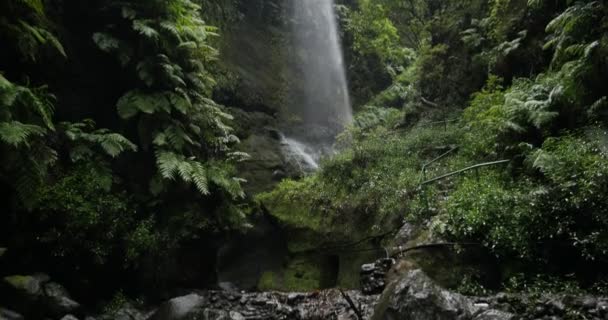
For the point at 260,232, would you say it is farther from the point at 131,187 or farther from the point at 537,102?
the point at 537,102

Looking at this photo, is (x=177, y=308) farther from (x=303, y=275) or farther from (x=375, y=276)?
(x=375, y=276)

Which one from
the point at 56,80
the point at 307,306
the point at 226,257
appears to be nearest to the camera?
the point at 307,306

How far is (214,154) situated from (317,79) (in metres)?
8.60

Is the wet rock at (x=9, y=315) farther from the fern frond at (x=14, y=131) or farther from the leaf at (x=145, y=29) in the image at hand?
the leaf at (x=145, y=29)

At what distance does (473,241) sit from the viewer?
5582 mm

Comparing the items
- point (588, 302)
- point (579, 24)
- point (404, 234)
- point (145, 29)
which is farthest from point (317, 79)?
point (588, 302)

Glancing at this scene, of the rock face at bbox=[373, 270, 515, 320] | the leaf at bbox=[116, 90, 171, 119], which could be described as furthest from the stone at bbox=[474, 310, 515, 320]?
the leaf at bbox=[116, 90, 171, 119]

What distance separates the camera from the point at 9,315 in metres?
4.96

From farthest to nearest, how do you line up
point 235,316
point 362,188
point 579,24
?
point 362,188 → point 235,316 → point 579,24

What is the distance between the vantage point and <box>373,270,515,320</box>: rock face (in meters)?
4.26

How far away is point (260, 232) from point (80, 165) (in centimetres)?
459

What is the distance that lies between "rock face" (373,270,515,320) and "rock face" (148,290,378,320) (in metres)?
1.13

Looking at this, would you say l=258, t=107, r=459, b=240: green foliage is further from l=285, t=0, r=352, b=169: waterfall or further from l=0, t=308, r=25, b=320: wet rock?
l=0, t=308, r=25, b=320: wet rock

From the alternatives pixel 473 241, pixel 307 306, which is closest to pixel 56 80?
pixel 307 306
